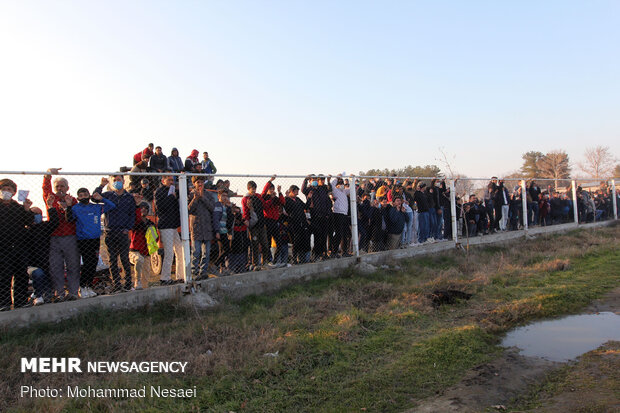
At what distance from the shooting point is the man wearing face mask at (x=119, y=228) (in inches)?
274

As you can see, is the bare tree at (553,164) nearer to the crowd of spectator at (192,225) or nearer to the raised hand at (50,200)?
the crowd of spectator at (192,225)

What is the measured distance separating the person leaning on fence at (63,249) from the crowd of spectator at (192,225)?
1 cm

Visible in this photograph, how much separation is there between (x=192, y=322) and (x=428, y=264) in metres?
6.51

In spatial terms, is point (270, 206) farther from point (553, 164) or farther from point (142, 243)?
point (553, 164)

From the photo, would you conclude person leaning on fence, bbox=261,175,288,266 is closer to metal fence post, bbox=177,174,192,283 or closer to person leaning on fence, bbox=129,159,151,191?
metal fence post, bbox=177,174,192,283

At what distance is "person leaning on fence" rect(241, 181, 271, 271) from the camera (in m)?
8.64

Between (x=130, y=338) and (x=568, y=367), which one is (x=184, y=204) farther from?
(x=568, y=367)

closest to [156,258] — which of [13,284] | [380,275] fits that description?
[13,284]

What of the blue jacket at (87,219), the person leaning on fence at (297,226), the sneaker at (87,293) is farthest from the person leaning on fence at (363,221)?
the sneaker at (87,293)

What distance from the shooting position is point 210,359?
4840 mm

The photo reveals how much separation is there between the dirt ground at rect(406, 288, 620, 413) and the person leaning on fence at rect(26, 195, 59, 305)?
5.58 meters

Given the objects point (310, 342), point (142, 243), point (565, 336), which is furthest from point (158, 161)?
point (565, 336)

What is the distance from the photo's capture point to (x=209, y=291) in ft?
24.7

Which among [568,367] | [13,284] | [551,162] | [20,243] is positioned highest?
[551,162]
